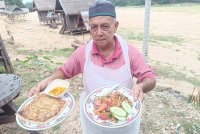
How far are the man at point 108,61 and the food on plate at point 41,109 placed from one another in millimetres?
107

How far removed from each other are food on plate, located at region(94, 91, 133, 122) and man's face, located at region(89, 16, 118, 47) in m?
0.48

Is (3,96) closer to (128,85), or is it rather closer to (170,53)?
(128,85)

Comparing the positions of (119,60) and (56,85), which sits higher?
(119,60)

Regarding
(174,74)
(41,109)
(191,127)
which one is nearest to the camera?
(41,109)

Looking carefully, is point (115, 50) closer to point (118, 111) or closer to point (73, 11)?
point (118, 111)

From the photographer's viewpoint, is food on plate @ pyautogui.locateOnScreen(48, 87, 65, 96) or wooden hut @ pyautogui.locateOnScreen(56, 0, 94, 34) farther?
wooden hut @ pyautogui.locateOnScreen(56, 0, 94, 34)

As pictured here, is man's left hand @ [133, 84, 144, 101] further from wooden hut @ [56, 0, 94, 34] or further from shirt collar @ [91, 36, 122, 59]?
wooden hut @ [56, 0, 94, 34]

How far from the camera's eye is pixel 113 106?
235cm

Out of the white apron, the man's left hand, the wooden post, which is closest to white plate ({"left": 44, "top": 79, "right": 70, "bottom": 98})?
the white apron

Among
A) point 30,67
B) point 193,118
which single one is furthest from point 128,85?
point 30,67

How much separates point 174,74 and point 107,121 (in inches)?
365

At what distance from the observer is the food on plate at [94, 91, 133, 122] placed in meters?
2.26

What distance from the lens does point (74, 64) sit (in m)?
2.66

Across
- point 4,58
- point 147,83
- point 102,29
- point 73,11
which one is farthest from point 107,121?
point 73,11
